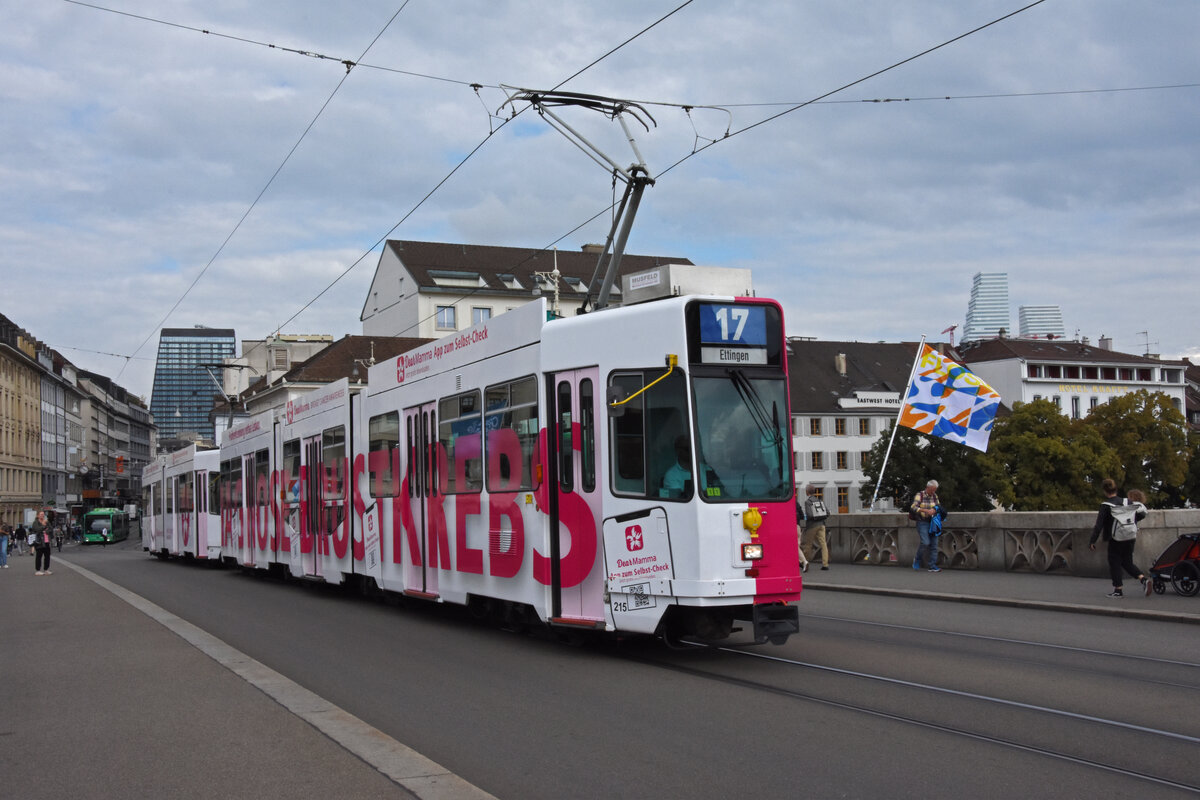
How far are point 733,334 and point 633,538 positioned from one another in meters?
1.98

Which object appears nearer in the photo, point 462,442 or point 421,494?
point 462,442

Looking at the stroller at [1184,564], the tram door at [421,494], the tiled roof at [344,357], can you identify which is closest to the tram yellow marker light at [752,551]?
the tram door at [421,494]

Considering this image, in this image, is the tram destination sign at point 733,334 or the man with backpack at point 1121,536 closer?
the tram destination sign at point 733,334

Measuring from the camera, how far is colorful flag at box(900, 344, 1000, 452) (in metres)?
23.0

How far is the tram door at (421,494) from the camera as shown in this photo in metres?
14.5

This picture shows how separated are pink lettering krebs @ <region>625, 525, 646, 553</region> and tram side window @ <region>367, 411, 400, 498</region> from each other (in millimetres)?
6097

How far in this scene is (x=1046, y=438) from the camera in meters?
77.9

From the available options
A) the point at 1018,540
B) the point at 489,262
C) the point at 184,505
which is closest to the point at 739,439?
the point at 1018,540

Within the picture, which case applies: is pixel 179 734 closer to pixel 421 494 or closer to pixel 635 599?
pixel 635 599

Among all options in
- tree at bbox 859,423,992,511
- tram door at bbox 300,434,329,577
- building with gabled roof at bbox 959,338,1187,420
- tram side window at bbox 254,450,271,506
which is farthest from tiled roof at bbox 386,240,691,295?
tram door at bbox 300,434,329,577

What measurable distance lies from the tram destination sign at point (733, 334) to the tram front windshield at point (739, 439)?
16cm

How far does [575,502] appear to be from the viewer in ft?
36.0

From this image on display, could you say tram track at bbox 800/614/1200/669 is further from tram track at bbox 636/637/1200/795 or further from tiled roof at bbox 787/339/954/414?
tiled roof at bbox 787/339/954/414

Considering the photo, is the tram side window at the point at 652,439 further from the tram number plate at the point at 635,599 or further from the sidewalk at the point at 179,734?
the sidewalk at the point at 179,734
